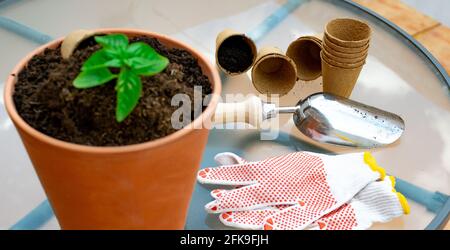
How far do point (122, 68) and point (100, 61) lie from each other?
22 millimetres

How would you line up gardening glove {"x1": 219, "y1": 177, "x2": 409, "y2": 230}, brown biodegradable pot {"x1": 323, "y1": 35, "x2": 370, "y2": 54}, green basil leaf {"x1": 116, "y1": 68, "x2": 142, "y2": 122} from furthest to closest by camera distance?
brown biodegradable pot {"x1": 323, "y1": 35, "x2": 370, "y2": 54}
gardening glove {"x1": 219, "y1": 177, "x2": 409, "y2": 230}
green basil leaf {"x1": 116, "y1": 68, "x2": 142, "y2": 122}

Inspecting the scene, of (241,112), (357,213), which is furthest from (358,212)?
(241,112)

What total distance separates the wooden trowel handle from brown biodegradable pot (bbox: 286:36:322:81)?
0.19 metres

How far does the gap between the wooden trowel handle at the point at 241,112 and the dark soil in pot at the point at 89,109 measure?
15 cm

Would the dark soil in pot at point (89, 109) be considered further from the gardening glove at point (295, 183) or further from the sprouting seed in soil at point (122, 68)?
the gardening glove at point (295, 183)

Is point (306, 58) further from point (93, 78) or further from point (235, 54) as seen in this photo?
point (93, 78)

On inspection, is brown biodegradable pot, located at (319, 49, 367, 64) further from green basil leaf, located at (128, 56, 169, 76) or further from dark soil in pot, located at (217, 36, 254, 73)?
green basil leaf, located at (128, 56, 169, 76)

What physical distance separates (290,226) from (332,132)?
189 mm

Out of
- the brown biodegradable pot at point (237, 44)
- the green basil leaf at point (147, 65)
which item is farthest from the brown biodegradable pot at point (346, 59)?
the green basil leaf at point (147, 65)

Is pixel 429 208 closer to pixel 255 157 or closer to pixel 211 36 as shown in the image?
pixel 255 157

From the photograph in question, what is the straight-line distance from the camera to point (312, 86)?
90 centimetres

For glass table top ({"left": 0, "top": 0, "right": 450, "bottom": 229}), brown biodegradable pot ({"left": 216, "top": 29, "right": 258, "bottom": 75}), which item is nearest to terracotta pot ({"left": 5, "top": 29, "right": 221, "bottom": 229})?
glass table top ({"left": 0, "top": 0, "right": 450, "bottom": 229})

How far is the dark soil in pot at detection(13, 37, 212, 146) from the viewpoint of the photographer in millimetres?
494

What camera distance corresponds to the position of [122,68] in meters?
0.48
